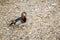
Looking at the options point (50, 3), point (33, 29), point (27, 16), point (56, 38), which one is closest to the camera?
point (56, 38)

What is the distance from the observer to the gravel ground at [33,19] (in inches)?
137

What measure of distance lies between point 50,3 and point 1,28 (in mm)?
1356

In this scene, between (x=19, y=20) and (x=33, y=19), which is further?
(x=33, y=19)

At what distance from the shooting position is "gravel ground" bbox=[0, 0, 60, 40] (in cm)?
348

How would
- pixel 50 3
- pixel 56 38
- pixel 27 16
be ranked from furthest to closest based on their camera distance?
pixel 50 3 < pixel 27 16 < pixel 56 38

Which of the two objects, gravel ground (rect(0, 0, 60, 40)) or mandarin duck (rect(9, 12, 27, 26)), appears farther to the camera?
mandarin duck (rect(9, 12, 27, 26))

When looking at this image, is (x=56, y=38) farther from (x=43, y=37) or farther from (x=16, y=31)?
(x=16, y=31)

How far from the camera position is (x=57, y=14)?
396 centimetres

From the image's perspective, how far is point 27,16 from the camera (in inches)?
155

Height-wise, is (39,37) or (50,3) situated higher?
(50,3)

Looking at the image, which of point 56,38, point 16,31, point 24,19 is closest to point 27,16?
point 24,19

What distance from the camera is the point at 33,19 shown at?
385 cm

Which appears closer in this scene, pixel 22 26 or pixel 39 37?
pixel 39 37

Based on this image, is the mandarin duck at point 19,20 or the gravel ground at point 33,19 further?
the mandarin duck at point 19,20
